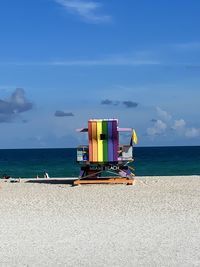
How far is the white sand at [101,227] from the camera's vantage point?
7.80 metres

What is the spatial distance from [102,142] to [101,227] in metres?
8.06

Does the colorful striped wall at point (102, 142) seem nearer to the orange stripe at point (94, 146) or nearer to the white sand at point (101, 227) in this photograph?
the orange stripe at point (94, 146)

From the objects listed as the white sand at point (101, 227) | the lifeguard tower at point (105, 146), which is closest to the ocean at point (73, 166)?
the lifeguard tower at point (105, 146)

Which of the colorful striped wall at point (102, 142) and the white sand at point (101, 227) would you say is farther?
the colorful striped wall at point (102, 142)

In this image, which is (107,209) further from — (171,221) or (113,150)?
(113,150)

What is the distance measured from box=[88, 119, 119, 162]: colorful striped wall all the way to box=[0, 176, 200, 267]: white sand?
1.28 meters

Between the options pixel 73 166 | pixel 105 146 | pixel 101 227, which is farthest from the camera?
pixel 73 166

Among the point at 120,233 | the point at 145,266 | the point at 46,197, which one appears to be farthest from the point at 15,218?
the point at 145,266

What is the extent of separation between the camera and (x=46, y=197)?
614 inches

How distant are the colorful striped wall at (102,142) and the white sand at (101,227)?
4.19 feet

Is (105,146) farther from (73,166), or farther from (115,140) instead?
(73,166)

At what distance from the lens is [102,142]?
18.3 metres

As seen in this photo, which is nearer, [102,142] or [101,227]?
[101,227]

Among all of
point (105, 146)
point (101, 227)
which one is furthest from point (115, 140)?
point (101, 227)
